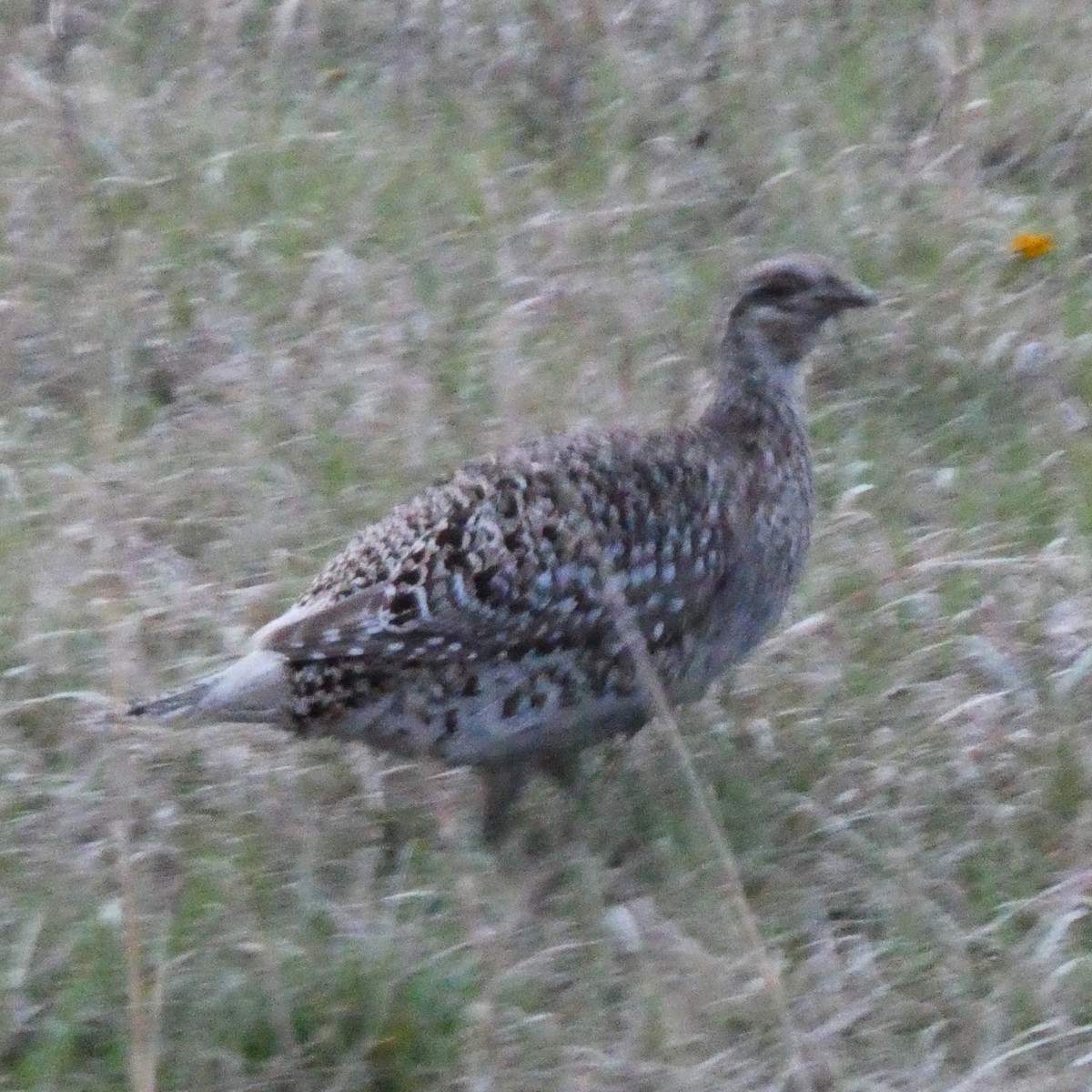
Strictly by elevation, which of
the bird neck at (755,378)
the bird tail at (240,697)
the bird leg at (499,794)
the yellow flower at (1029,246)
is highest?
the yellow flower at (1029,246)

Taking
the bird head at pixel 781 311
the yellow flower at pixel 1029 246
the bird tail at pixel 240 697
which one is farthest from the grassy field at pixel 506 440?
the bird head at pixel 781 311

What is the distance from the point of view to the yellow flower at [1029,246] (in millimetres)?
6484

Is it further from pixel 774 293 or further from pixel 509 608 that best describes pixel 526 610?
pixel 774 293

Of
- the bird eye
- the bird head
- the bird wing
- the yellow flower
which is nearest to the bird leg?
the bird wing

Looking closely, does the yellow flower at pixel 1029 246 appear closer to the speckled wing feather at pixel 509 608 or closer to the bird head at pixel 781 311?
the bird head at pixel 781 311

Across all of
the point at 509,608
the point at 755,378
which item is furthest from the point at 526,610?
the point at 755,378

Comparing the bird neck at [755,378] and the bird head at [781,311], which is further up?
the bird head at [781,311]

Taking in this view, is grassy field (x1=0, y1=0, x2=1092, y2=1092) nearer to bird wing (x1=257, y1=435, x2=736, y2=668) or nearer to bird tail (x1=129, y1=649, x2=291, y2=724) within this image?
bird tail (x1=129, y1=649, x2=291, y2=724)

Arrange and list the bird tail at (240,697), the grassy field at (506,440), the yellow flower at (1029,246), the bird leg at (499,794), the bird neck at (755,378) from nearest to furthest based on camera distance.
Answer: the grassy field at (506,440) → the bird tail at (240,697) → the bird leg at (499,794) → the bird neck at (755,378) → the yellow flower at (1029,246)

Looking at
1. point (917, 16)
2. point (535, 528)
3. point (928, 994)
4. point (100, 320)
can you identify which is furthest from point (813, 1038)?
point (917, 16)

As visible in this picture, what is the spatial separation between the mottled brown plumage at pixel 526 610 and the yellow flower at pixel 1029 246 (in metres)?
1.97

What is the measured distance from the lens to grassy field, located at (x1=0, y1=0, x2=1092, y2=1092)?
3.87 metres

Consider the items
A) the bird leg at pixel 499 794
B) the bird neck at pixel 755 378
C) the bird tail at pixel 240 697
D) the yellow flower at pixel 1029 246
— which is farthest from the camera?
the yellow flower at pixel 1029 246

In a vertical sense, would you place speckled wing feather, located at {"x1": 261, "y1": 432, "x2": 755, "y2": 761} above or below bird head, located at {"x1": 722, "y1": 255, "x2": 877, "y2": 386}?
below
